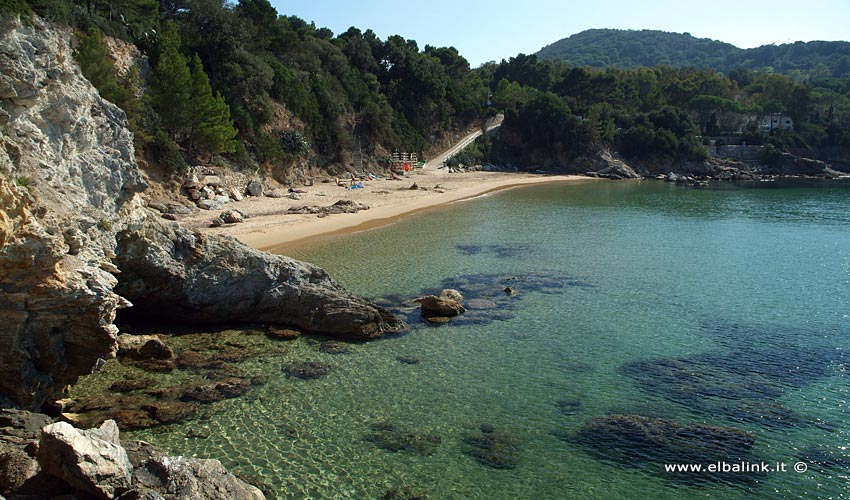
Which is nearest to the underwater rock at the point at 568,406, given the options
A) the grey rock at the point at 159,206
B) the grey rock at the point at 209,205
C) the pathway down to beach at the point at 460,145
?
the grey rock at the point at 159,206

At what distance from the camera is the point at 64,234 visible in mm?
9977

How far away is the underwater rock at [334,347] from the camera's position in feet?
51.2

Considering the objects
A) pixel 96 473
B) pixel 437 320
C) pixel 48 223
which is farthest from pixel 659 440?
pixel 48 223

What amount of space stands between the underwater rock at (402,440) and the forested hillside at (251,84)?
10671 millimetres

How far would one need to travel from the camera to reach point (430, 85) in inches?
3059

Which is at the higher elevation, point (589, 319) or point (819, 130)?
point (819, 130)

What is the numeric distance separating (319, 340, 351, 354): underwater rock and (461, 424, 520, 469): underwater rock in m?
5.21

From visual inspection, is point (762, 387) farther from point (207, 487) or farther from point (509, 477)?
point (207, 487)

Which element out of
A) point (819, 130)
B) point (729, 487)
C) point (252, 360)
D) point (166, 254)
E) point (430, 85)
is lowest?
point (729, 487)

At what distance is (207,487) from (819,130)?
115057 millimetres

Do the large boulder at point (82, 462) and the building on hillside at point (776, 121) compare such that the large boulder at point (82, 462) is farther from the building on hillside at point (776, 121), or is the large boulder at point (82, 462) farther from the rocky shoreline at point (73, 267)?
the building on hillside at point (776, 121)

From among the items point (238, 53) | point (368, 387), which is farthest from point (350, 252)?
point (238, 53)

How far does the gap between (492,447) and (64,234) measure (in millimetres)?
8747

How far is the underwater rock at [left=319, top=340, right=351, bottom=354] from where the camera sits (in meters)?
15.6
